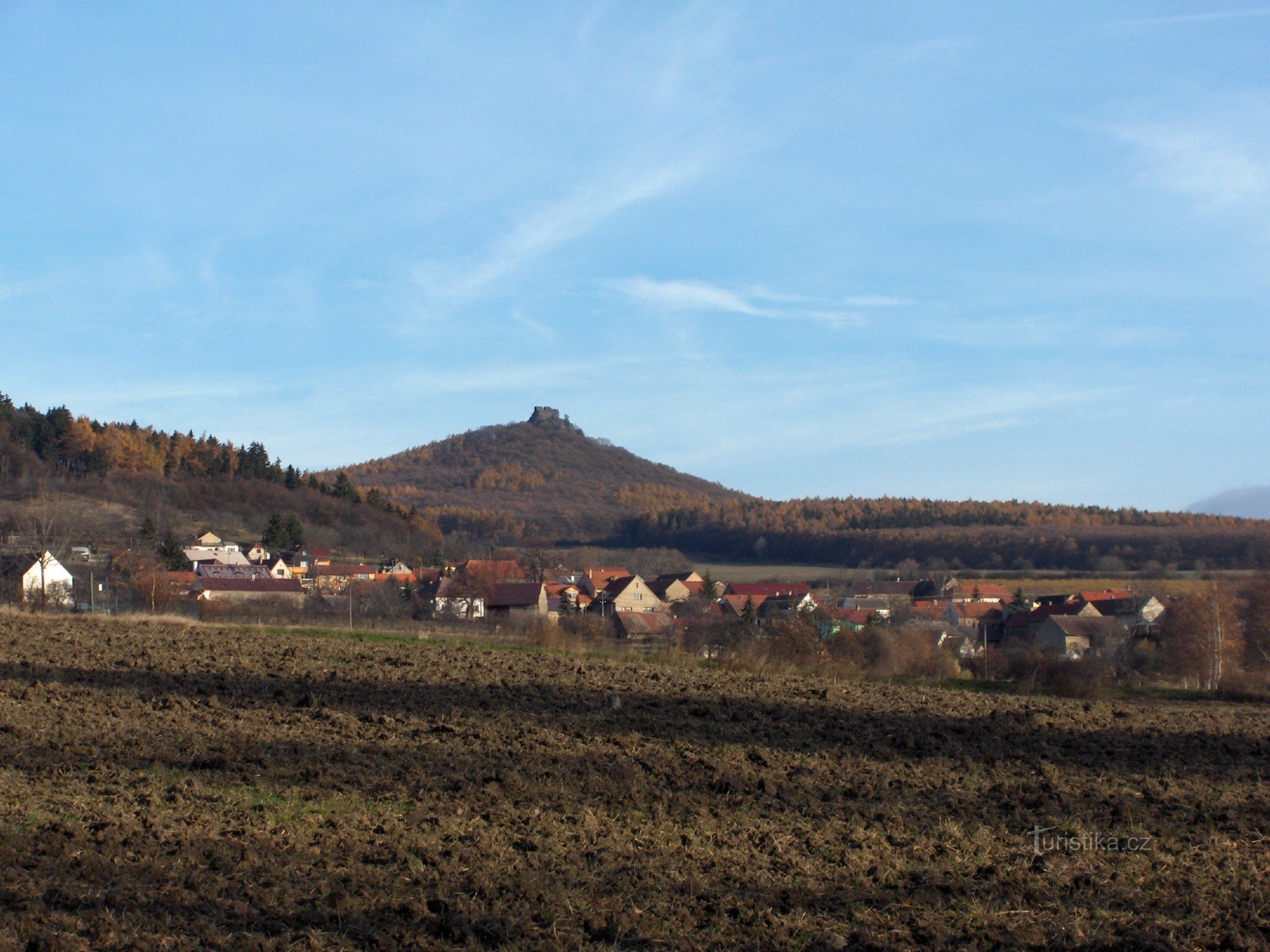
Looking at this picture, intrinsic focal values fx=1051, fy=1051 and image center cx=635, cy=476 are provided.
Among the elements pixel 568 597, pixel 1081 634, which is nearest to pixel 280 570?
pixel 568 597

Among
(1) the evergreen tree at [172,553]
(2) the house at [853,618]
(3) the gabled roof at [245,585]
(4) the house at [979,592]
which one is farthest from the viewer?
(4) the house at [979,592]

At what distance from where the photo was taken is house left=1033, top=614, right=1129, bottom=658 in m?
51.3

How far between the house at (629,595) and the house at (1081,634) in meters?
23.0

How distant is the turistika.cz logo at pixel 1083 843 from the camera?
8.95 metres

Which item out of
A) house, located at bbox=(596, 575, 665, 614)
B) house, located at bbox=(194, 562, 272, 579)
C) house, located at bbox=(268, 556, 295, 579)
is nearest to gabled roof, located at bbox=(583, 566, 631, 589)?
house, located at bbox=(596, 575, 665, 614)

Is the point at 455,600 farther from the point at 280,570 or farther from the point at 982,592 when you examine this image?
the point at 982,592

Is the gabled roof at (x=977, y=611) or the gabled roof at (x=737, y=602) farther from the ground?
the gabled roof at (x=737, y=602)

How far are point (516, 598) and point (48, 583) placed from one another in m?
24.1

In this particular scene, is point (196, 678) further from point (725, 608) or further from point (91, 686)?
point (725, 608)

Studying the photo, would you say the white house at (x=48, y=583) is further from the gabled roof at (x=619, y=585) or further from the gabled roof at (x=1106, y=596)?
the gabled roof at (x=1106, y=596)

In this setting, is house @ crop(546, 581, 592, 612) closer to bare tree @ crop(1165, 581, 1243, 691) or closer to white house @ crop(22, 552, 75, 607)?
white house @ crop(22, 552, 75, 607)

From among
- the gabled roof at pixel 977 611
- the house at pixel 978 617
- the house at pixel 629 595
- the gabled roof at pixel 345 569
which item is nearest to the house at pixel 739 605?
the house at pixel 629 595

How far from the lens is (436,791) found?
395 inches

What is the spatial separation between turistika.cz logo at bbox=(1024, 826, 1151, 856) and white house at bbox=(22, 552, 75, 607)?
28451mm
